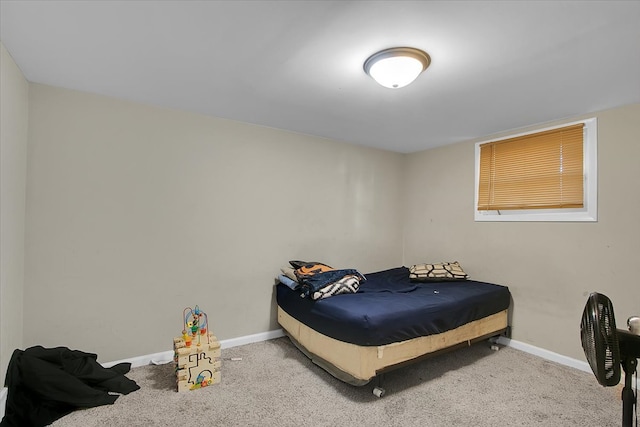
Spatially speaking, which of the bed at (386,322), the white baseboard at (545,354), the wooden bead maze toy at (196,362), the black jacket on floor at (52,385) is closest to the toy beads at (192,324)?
the wooden bead maze toy at (196,362)

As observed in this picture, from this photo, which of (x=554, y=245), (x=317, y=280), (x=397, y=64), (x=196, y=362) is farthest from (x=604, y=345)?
(x=196, y=362)

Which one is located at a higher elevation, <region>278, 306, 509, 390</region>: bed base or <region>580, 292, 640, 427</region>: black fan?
<region>580, 292, 640, 427</region>: black fan

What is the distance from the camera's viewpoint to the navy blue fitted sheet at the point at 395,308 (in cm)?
211

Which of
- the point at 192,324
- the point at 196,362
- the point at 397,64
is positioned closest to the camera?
the point at 397,64

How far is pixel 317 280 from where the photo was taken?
8.92 ft

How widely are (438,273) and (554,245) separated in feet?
3.50

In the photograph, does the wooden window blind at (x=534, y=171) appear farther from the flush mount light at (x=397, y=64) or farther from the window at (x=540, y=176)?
the flush mount light at (x=397, y=64)

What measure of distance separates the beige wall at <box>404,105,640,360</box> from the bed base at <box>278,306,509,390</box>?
1.41ft

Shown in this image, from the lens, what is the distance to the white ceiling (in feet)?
4.68

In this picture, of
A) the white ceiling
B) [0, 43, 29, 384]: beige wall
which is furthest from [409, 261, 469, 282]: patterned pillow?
[0, 43, 29, 384]: beige wall

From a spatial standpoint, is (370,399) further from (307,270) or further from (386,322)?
(307,270)

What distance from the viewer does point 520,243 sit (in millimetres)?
3080

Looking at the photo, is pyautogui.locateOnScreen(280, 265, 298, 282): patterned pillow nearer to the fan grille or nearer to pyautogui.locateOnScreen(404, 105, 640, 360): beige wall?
pyautogui.locateOnScreen(404, 105, 640, 360): beige wall

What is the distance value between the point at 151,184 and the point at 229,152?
75cm
